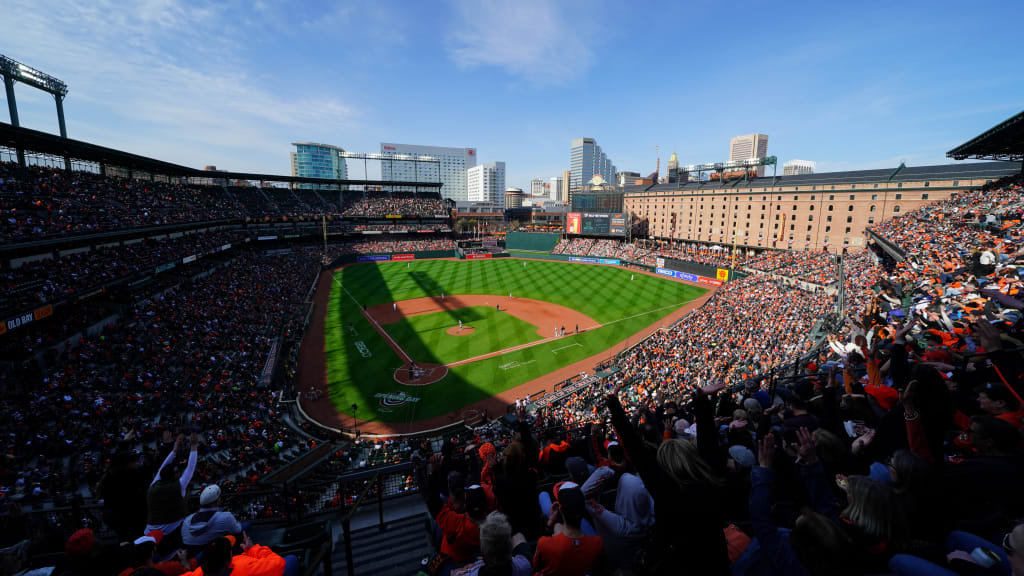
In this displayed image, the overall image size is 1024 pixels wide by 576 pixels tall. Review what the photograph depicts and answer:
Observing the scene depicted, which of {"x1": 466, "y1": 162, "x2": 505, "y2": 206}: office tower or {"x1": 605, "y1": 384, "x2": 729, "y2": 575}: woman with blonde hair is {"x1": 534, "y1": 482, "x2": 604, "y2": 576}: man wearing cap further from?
{"x1": 466, "y1": 162, "x2": 505, "y2": 206}: office tower

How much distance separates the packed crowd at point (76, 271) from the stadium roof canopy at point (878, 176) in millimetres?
65431

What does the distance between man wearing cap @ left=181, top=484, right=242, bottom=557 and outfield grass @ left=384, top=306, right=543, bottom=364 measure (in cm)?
2215

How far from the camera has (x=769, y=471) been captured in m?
3.34

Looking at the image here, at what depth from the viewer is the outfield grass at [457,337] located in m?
28.0

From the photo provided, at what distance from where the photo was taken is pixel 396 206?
76.1m

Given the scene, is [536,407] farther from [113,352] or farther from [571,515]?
[113,352]

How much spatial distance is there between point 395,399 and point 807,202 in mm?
59536

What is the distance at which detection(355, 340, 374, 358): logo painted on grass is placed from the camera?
2734 centimetres

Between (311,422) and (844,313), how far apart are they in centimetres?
2878

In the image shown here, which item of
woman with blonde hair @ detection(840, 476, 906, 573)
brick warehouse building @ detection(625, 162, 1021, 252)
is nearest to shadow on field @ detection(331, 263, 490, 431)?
woman with blonde hair @ detection(840, 476, 906, 573)

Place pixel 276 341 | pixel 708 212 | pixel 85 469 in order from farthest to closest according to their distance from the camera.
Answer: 1. pixel 708 212
2. pixel 276 341
3. pixel 85 469

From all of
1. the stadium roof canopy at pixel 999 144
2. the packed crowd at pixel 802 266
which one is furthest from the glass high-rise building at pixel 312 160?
the stadium roof canopy at pixel 999 144

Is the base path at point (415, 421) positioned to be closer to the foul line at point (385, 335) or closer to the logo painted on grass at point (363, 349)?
the logo painted on grass at point (363, 349)

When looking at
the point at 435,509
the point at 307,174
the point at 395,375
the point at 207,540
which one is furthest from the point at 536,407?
the point at 307,174
